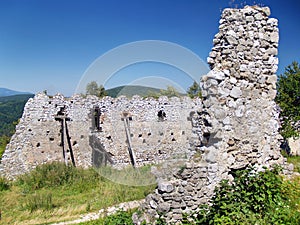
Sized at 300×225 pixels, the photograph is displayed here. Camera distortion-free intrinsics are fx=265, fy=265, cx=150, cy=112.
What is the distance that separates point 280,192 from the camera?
4750mm

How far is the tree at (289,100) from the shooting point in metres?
14.2

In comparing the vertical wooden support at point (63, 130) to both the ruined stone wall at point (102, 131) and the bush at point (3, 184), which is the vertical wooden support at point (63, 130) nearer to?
the ruined stone wall at point (102, 131)

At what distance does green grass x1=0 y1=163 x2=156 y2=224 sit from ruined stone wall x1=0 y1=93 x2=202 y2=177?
1205mm

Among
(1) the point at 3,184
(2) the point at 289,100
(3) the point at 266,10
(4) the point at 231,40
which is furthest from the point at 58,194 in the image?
(2) the point at 289,100

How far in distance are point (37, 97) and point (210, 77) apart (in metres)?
9.67

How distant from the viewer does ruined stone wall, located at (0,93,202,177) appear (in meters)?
11.9

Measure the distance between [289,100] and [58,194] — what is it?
42.2 feet

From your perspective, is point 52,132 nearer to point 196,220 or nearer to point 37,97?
point 37,97

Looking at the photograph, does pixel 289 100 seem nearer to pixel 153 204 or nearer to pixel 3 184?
pixel 153 204

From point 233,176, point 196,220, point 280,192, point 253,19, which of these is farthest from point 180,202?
point 253,19

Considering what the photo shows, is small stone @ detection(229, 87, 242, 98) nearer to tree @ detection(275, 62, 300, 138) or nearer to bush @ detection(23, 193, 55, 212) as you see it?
bush @ detection(23, 193, 55, 212)

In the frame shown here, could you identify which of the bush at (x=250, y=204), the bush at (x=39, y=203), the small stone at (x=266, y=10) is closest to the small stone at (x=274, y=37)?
the small stone at (x=266, y=10)

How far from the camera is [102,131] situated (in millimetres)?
14078

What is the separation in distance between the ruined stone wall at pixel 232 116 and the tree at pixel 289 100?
31.5 ft
